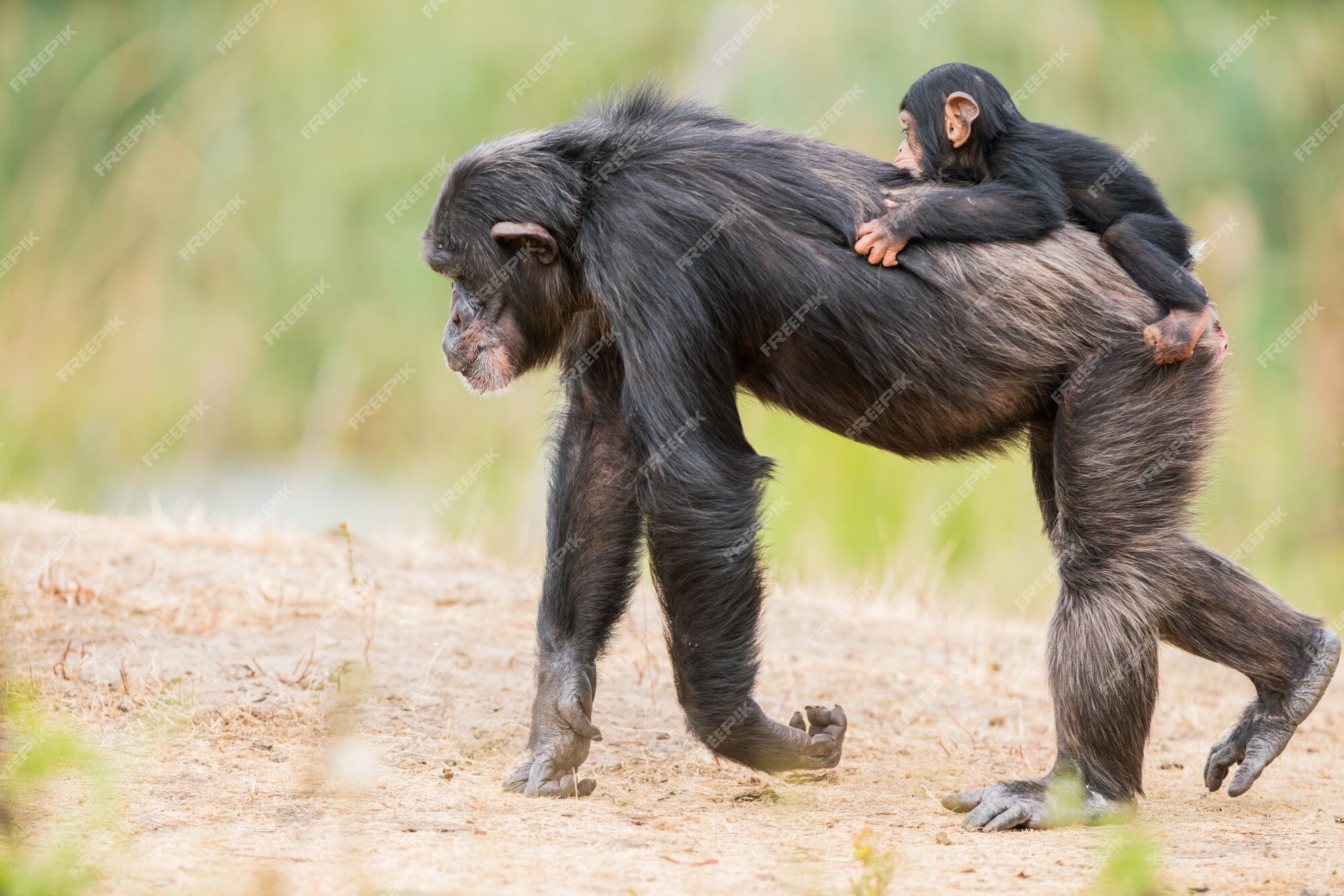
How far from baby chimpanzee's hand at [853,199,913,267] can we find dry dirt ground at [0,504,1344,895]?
176 cm

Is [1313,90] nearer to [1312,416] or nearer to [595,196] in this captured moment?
[1312,416]

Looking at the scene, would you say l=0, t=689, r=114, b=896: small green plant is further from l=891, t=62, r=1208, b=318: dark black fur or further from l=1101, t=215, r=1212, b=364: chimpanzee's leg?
l=1101, t=215, r=1212, b=364: chimpanzee's leg

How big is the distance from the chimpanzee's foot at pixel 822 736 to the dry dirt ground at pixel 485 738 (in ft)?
0.41

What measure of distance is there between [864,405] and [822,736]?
1140 millimetres

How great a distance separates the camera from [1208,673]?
25.0ft

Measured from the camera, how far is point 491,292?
4988 mm

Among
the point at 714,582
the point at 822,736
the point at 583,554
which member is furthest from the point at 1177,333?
the point at 583,554

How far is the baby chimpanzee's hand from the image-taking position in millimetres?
4441

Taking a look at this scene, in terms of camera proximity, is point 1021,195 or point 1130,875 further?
point 1021,195

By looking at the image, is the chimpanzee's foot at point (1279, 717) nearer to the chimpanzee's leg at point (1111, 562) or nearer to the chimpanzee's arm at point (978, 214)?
the chimpanzee's leg at point (1111, 562)

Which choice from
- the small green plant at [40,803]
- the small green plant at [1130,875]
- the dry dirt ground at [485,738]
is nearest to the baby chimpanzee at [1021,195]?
the dry dirt ground at [485,738]

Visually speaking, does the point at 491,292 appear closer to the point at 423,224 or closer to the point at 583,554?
the point at 583,554

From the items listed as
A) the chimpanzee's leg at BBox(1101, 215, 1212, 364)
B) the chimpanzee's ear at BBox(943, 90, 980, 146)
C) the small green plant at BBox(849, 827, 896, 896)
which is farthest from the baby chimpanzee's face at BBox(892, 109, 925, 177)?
the small green plant at BBox(849, 827, 896, 896)

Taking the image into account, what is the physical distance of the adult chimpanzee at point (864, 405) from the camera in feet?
14.4
